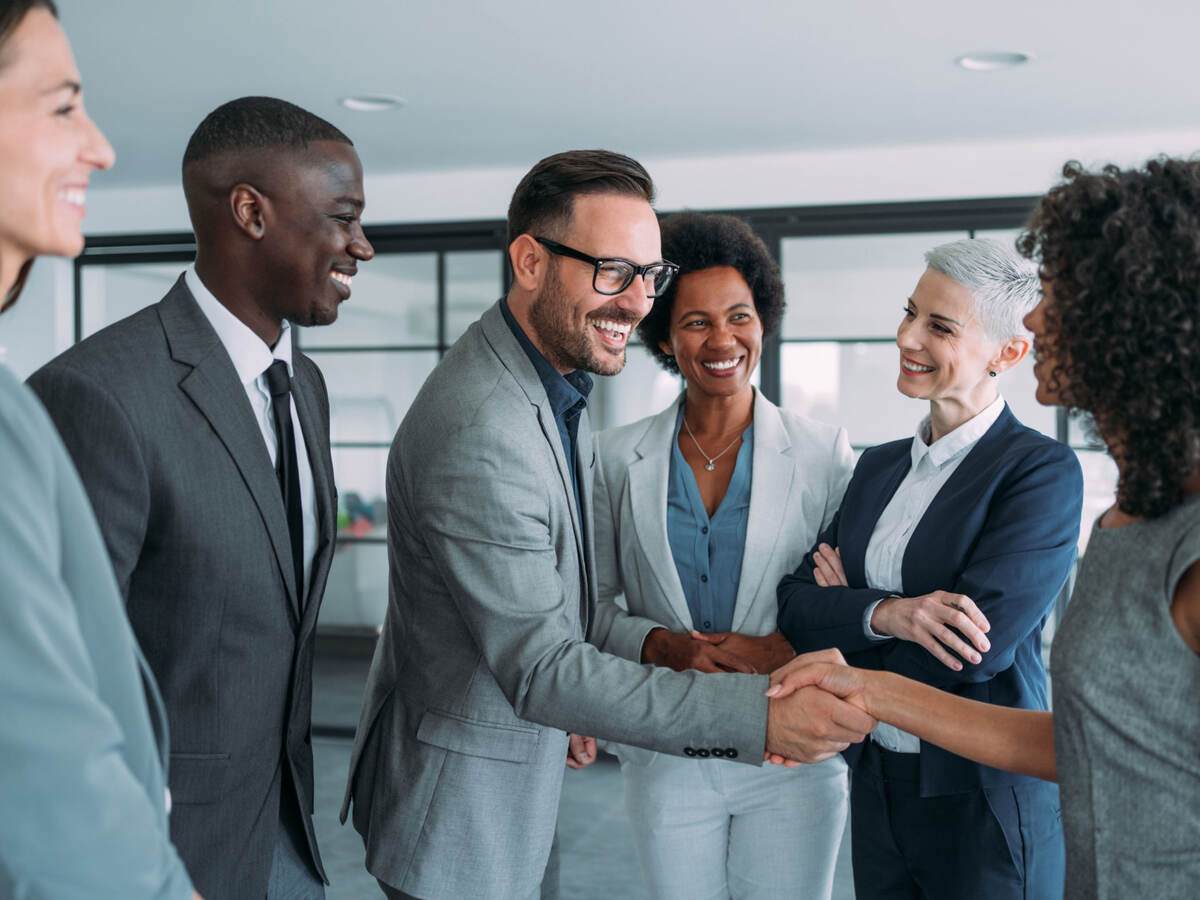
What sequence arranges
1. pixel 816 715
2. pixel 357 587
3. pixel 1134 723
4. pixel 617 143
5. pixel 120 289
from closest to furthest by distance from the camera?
1. pixel 1134 723
2. pixel 816 715
3. pixel 617 143
4. pixel 357 587
5. pixel 120 289

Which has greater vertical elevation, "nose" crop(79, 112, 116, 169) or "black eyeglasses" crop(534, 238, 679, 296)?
"nose" crop(79, 112, 116, 169)

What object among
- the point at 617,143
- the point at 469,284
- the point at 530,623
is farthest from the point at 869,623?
the point at 469,284

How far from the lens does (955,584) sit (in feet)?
5.82

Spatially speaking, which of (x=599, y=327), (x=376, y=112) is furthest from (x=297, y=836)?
(x=376, y=112)

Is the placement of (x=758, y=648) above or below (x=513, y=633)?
below

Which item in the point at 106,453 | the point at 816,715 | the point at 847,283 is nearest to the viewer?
the point at 106,453

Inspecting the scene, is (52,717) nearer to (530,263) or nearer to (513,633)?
(513,633)

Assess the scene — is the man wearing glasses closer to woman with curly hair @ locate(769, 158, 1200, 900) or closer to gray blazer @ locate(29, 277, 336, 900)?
gray blazer @ locate(29, 277, 336, 900)

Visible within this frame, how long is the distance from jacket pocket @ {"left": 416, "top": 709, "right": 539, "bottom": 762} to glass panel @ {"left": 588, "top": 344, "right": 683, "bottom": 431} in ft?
12.8

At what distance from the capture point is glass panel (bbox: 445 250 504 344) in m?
5.55

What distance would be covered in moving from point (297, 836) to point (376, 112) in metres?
3.40

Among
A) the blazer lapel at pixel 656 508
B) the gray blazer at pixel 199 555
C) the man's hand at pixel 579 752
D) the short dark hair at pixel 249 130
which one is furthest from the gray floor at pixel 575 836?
the short dark hair at pixel 249 130

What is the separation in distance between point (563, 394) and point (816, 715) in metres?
0.67

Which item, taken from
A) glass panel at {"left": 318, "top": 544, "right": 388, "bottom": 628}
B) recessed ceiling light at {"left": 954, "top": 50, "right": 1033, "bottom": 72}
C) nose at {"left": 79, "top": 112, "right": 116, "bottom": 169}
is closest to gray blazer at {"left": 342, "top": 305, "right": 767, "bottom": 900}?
nose at {"left": 79, "top": 112, "right": 116, "bottom": 169}
